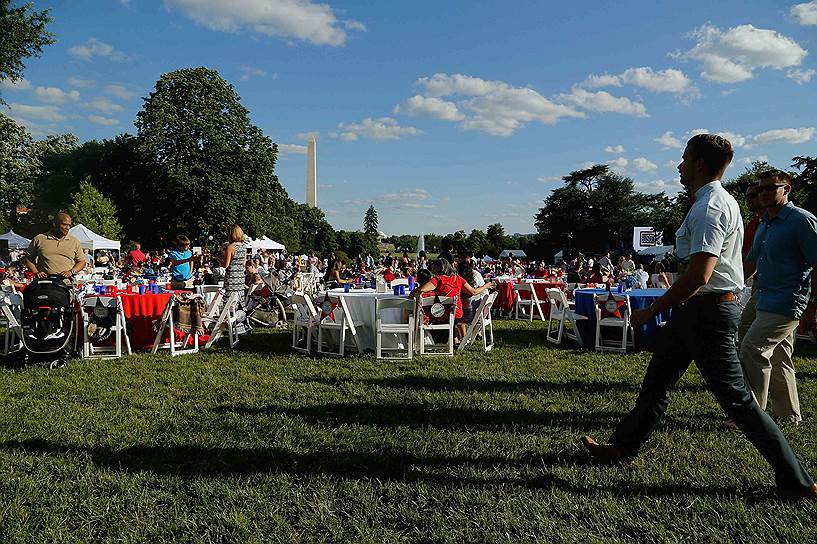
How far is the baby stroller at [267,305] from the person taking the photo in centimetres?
1055

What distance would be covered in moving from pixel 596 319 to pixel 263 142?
3215 centimetres

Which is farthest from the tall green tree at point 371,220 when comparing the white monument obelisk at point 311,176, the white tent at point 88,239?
the white tent at point 88,239

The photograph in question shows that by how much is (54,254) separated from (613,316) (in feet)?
24.1

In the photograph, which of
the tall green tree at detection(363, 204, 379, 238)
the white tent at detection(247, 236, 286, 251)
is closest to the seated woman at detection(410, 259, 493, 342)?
the white tent at detection(247, 236, 286, 251)

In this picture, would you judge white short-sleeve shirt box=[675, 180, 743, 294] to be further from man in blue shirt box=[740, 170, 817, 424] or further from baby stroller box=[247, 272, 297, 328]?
baby stroller box=[247, 272, 297, 328]

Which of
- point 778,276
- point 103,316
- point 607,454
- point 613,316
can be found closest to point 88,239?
point 103,316

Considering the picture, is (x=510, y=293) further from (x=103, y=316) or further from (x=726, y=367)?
(x=726, y=367)

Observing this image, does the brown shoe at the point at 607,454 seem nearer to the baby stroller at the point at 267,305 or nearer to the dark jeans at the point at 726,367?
the dark jeans at the point at 726,367

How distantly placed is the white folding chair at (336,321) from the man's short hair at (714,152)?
518cm

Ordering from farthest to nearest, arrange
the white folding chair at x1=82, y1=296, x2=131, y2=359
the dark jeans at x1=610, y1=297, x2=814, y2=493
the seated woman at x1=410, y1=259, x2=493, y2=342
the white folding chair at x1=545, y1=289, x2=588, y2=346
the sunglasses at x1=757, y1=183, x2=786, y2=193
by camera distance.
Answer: the white folding chair at x1=545, y1=289, x2=588, y2=346
the seated woman at x1=410, y1=259, x2=493, y2=342
the white folding chair at x1=82, y1=296, x2=131, y2=359
the sunglasses at x1=757, y1=183, x2=786, y2=193
the dark jeans at x1=610, y1=297, x2=814, y2=493

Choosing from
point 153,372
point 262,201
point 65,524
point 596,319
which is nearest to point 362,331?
point 153,372

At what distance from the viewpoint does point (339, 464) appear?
11.3 ft

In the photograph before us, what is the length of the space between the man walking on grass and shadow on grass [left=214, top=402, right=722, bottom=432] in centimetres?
138

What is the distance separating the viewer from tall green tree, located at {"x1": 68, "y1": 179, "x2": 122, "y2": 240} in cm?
3559
